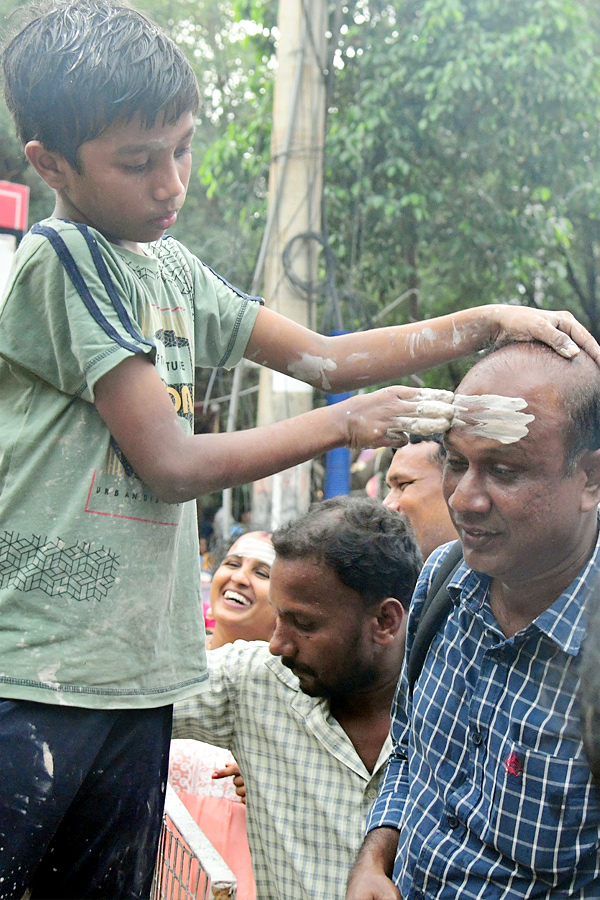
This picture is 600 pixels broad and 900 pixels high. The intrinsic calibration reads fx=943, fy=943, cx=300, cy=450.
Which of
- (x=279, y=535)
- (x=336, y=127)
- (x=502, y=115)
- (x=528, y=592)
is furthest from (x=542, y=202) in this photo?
(x=528, y=592)

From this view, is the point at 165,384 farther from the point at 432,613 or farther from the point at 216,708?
the point at 216,708

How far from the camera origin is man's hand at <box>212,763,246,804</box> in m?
2.62

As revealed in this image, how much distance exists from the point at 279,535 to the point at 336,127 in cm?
698

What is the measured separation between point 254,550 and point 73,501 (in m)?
2.01

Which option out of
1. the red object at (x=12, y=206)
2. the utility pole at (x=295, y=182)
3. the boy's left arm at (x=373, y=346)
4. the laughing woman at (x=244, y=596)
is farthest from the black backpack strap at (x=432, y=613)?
the utility pole at (x=295, y=182)

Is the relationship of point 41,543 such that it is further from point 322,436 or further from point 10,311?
point 322,436

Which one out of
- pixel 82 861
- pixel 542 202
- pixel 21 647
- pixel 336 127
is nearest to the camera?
pixel 21 647

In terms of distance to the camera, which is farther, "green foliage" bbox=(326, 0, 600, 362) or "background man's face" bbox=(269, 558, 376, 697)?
"green foliage" bbox=(326, 0, 600, 362)

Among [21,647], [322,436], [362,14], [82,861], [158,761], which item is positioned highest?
[362,14]

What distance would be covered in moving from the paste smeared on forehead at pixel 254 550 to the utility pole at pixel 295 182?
2.32 meters

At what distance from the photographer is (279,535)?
8.21 ft

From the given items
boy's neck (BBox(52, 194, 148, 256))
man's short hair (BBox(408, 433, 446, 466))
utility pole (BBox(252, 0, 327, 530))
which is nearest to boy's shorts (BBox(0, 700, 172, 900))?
boy's neck (BBox(52, 194, 148, 256))

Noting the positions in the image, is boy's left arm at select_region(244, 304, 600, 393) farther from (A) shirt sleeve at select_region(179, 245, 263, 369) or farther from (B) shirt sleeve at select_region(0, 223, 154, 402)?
(B) shirt sleeve at select_region(0, 223, 154, 402)

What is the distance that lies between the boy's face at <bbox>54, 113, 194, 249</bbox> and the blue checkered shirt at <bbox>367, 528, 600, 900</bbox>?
2.96 ft
